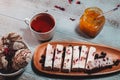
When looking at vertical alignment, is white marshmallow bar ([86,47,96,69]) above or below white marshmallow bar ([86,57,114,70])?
above

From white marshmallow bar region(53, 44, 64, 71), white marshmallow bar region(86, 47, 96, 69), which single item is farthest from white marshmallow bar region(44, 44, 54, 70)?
white marshmallow bar region(86, 47, 96, 69)

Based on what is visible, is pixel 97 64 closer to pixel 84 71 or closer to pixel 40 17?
pixel 84 71

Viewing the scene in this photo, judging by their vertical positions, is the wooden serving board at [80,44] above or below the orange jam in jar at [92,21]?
below

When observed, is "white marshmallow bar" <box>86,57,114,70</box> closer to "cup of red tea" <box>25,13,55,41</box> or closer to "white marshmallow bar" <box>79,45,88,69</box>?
"white marshmallow bar" <box>79,45,88,69</box>

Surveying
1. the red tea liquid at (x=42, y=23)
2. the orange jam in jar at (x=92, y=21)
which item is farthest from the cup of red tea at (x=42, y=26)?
the orange jam in jar at (x=92, y=21)

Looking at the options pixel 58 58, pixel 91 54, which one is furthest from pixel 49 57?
pixel 91 54

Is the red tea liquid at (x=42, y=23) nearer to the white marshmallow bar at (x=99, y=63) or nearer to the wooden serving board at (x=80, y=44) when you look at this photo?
the wooden serving board at (x=80, y=44)

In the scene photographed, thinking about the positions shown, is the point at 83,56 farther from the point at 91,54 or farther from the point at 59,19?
the point at 59,19
